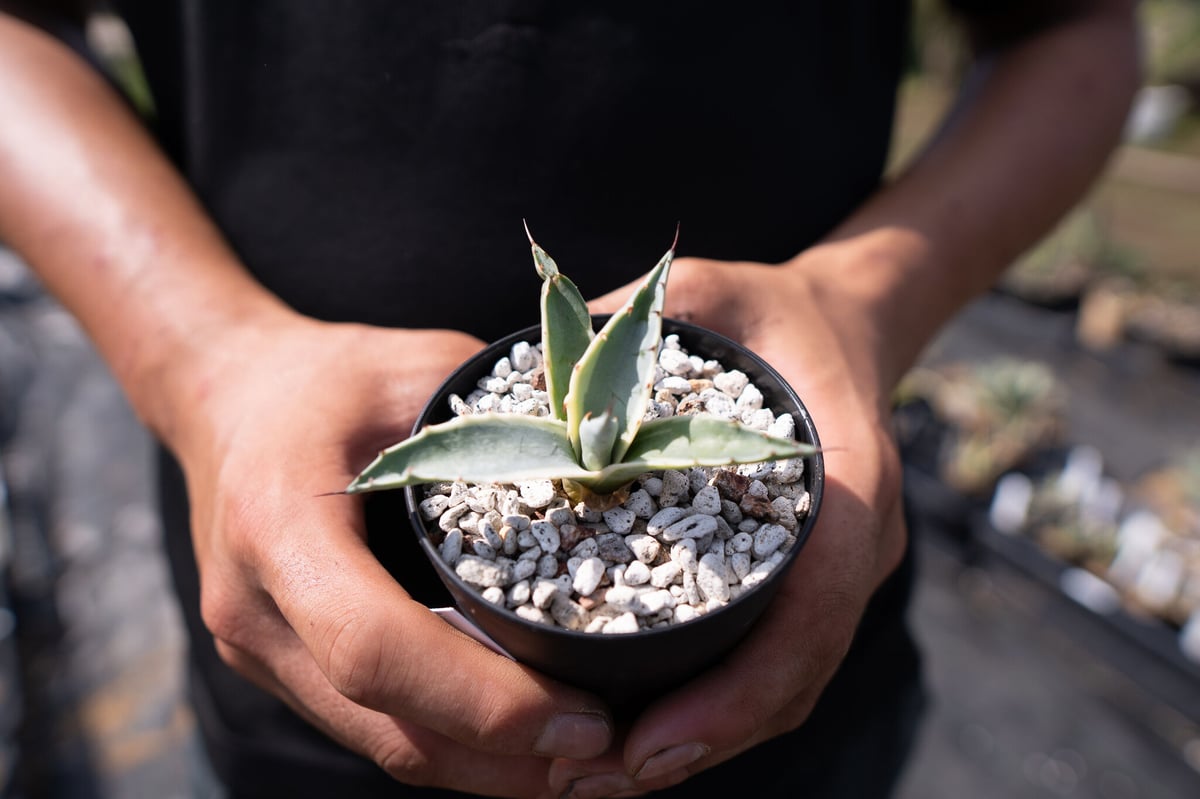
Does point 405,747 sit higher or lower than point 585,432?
lower

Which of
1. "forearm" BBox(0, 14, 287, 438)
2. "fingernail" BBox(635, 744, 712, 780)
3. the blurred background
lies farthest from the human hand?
the blurred background

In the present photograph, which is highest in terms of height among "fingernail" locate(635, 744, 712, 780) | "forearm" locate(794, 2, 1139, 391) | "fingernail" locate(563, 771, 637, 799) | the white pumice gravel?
"forearm" locate(794, 2, 1139, 391)

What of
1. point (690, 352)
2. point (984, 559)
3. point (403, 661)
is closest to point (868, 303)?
point (690, 352)

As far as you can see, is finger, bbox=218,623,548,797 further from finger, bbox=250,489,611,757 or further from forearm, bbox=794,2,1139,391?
forearm, bbox=794,2,1139,391

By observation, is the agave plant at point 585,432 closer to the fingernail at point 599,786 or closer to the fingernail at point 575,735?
the fingernail at point 575,735

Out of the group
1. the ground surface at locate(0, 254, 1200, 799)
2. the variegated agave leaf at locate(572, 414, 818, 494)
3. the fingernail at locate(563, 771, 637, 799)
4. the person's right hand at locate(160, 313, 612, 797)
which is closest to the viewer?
the variegated agave leaf at locate(572, 414, 818, 494)

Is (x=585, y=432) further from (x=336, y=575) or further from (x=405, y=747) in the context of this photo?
(x=405, y=747)
